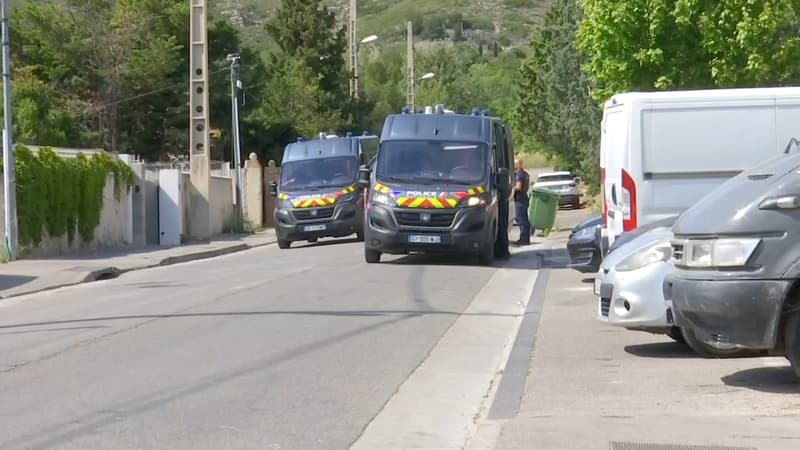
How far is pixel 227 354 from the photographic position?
12047 mm

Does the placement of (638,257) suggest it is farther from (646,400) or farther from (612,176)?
→ (612,176)

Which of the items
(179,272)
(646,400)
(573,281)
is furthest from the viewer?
(179,272)

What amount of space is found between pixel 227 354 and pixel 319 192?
798 inches

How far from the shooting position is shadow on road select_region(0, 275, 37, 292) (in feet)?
69.8

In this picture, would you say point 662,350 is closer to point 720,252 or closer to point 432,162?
point 720,252

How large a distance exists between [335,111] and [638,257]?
56661mm

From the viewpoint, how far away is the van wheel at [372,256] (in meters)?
23.6

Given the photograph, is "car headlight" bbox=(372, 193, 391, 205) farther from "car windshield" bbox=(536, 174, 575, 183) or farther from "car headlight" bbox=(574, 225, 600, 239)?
"car windshield" bbox=(536, 174, 575, 183)

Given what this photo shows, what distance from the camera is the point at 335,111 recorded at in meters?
68.0

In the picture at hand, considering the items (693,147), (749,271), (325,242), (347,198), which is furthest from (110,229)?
(749,271)

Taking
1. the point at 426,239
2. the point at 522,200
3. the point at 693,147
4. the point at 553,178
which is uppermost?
the point at 693,147

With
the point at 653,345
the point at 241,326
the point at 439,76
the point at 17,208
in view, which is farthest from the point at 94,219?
the point at 439,76

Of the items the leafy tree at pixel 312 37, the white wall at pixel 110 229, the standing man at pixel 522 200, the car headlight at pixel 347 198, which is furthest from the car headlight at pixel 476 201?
the leafy tree at pixel 312 37

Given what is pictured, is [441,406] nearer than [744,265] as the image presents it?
No
